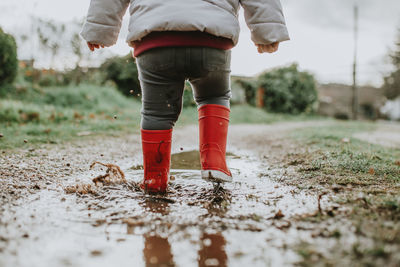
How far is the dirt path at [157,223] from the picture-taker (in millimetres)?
989

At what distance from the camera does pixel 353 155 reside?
2.56m

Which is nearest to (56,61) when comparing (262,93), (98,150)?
(98,150)

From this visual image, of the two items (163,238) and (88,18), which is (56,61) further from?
(163,238)

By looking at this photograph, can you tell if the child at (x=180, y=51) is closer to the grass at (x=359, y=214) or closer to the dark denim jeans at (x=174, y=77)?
the dark denim jeans at (x=174, y=77)

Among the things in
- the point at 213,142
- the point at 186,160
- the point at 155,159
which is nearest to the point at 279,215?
the point at 213,142

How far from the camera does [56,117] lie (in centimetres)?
519

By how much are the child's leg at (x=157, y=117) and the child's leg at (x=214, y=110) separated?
0.47 feet

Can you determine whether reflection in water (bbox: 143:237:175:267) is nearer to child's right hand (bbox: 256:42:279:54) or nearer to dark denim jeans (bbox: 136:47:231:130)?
dark denim jeans (bbox: 136:47:231:130)

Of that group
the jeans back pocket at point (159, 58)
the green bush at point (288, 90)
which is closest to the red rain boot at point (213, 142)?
the jeans back pocket at point (159, 58)

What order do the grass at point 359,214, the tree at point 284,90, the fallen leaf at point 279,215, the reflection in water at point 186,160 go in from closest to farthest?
the grass at point 359,214 → the fallen leaf at point 279,215 → the reflection in water at point 186,160 → the tree at point 284,90

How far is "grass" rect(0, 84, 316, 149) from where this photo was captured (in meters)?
3.75

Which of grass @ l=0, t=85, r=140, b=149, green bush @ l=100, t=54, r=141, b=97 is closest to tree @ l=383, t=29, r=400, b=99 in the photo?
green bush @ l=100, t=54, r=141, b=97

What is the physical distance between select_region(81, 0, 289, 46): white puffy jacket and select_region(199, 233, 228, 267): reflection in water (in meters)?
0.91

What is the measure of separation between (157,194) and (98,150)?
172 centimetres
